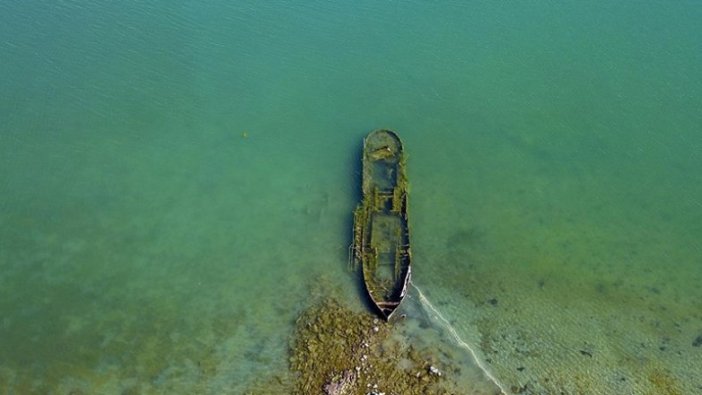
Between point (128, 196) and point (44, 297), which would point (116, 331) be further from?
point (128, 196)

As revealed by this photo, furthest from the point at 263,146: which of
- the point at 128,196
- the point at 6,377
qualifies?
the point at 6,377

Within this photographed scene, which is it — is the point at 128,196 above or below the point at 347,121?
below

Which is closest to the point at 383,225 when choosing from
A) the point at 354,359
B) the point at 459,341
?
the point at 459,341

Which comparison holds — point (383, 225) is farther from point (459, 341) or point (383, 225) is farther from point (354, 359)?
point (354, 359)

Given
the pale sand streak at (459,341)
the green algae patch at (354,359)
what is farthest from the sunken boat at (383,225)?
the green algae patch at (354,359)

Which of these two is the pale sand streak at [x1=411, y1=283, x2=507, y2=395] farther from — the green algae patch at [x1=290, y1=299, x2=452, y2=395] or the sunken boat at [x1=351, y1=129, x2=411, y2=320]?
the green algae patch at [x1=290, y1=299, x2=452, y2=395]
